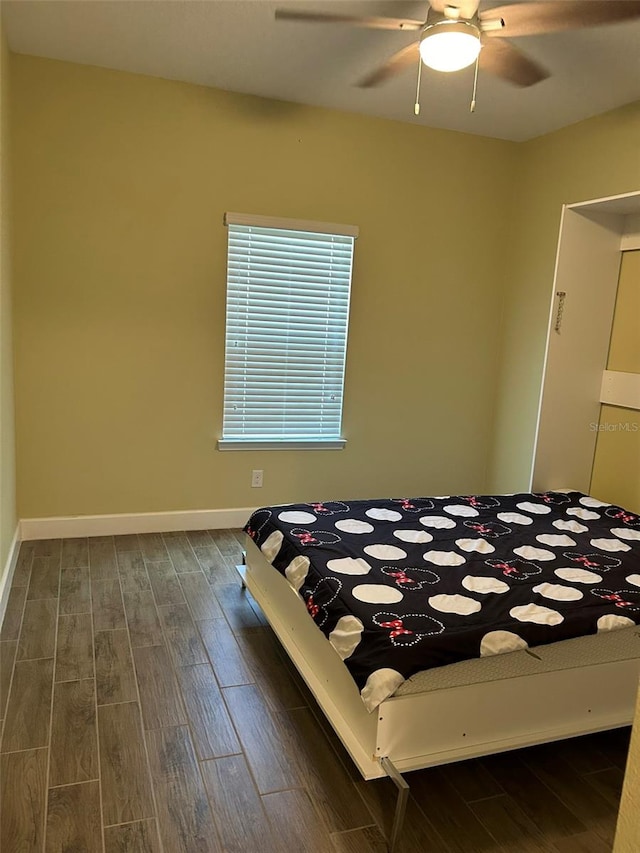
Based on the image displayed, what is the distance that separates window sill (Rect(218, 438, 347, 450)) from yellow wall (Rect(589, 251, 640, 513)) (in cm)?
160

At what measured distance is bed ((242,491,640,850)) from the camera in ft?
6.03

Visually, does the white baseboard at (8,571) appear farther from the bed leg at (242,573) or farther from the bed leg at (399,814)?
the bed leg at (399,814)

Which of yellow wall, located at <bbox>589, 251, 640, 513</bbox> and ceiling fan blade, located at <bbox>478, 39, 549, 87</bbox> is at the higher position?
ceiling fan blade, located at <bbox>478, 39, 549, 87</bbox>

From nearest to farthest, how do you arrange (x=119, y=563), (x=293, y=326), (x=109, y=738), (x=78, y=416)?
(x=109, y=738)
(x=119, y=563)
(x=78, y=416)
(x=293, y=326)

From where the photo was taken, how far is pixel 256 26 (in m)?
2.82

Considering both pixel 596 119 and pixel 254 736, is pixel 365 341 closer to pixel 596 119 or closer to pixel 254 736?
pixel 596 119

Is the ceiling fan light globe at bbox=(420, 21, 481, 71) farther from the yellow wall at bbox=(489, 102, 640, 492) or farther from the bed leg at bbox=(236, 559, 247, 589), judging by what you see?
the bed leg at bbox=(236, 559, 247, 589)

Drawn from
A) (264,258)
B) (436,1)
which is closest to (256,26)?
(436,1)

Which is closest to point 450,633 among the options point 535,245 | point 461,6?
point 461,6

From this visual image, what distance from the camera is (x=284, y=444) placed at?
416 cm

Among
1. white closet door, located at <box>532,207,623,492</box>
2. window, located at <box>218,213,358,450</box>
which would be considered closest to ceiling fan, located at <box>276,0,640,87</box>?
white closet door, located at <box>532,207,623,492</box>

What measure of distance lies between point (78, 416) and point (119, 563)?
0.88 meters

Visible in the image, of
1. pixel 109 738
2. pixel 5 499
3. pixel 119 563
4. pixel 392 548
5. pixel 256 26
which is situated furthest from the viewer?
pixel 119 563

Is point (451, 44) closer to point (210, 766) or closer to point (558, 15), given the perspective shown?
point (558, 15)
